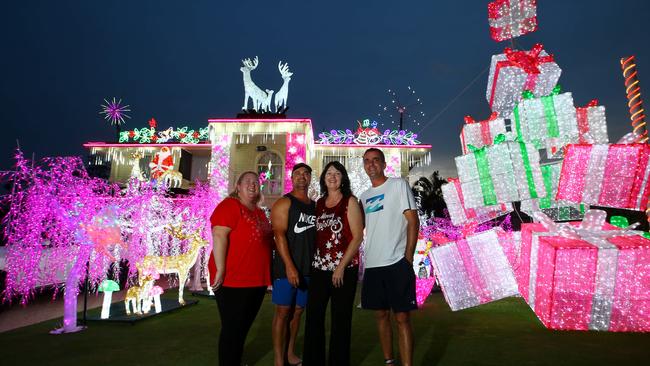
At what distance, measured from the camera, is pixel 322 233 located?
3178 mm

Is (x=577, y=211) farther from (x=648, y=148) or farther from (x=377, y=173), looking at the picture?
(x=377, y=173)

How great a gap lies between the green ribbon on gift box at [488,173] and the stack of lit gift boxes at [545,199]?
0.02 metres

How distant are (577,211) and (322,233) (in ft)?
18.0

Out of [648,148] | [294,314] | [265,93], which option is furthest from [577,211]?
[265,93]

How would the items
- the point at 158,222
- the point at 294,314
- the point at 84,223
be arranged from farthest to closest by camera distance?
the point at 158,222, the point at 84,223, the point at 294,314

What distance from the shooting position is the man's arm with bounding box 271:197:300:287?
10.6 ft

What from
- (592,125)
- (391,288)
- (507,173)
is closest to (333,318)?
(391,288)

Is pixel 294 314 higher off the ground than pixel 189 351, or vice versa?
pixel 294 314

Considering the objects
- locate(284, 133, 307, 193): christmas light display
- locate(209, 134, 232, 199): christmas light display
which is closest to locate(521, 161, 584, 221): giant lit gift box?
locate(284, 133, 307, 193): christmas light display

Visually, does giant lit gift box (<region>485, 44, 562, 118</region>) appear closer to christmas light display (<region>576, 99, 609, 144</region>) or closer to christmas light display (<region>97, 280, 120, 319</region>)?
christmas light display (<region>576, 99, 609, 144</region>)

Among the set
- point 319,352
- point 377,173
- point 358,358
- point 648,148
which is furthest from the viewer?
point 648,148

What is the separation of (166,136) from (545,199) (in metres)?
18.2

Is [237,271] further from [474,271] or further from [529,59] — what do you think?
[529,59]

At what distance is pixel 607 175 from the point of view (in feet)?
16.9
